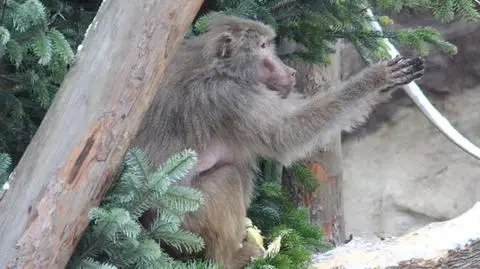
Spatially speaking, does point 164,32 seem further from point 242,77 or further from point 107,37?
point 242,77

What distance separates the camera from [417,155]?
928 cm

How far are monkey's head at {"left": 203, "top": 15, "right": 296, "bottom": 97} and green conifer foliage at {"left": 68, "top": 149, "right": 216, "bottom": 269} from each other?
118 centimetres

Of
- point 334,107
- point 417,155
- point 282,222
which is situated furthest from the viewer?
point 417,155

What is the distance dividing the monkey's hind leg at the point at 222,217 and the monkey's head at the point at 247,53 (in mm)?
551

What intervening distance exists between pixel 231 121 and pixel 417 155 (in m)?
5.59

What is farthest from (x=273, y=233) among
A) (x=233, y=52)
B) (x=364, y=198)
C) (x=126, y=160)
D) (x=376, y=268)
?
(x=364, y=198)

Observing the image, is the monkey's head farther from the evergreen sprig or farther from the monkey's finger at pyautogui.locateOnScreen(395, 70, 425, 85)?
the evergreen sprig

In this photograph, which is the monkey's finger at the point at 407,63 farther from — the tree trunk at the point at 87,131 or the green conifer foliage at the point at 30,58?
the green conifer foliage at the point at 30,58

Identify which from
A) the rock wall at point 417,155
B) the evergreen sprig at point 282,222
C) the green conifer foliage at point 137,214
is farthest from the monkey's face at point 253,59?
the rock wall at point 417,155

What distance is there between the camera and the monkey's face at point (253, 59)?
4.36 meters

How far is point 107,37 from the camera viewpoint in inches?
127

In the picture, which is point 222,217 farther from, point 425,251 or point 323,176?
point 323,176

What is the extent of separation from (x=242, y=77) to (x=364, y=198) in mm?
5494

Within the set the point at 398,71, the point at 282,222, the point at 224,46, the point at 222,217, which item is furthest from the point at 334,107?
the point at 282,222
